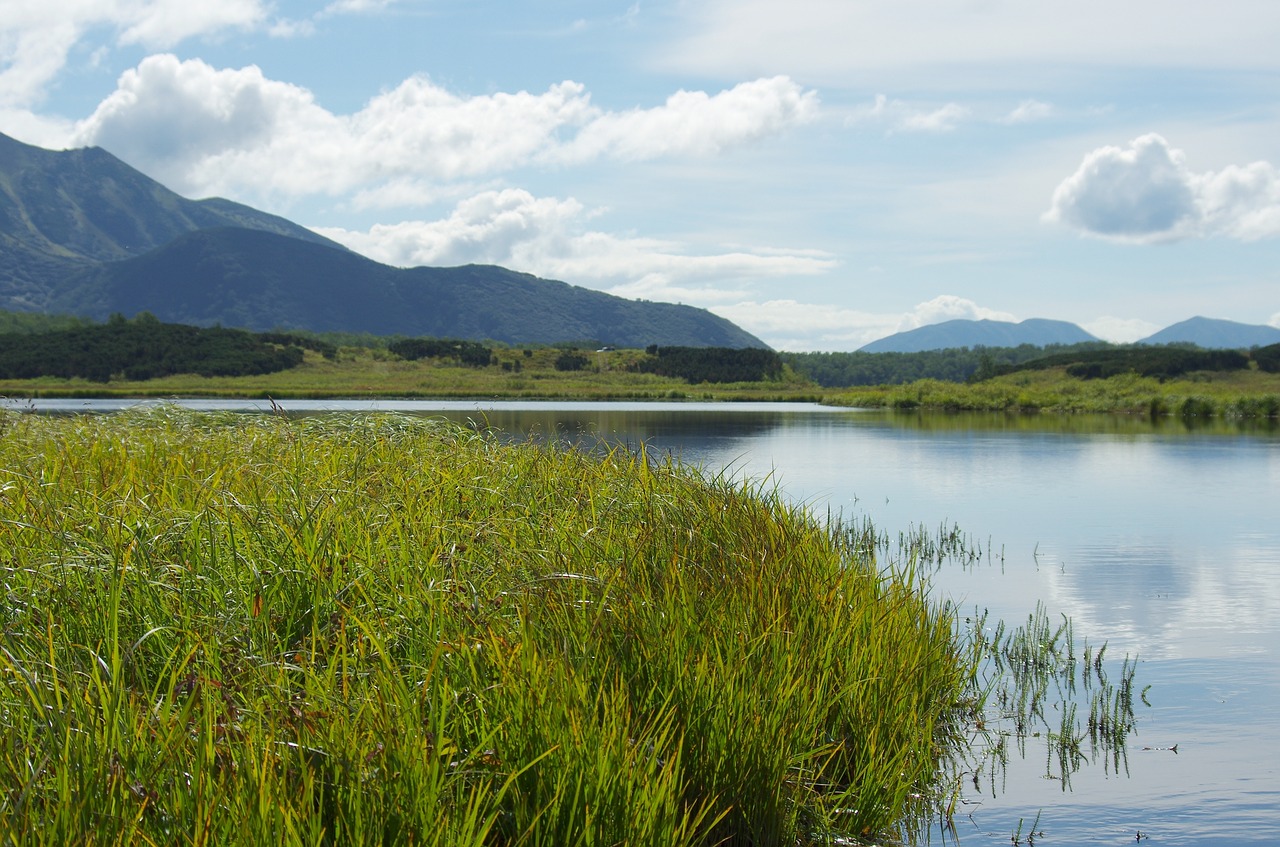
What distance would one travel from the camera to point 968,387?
11375 centimetres

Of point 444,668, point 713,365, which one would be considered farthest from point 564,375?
point 444,668

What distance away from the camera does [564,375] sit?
168 metres

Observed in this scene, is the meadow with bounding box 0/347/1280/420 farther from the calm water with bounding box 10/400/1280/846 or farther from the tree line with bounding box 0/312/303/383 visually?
the calm water with bounding box 10/400/1280/846

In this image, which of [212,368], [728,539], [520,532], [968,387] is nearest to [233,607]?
[520,532]

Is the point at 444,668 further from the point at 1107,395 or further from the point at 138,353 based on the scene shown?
the point at 138,353

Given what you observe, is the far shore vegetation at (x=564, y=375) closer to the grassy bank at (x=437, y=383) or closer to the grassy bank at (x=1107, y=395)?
the grassy bank at (x=1107, y=395)

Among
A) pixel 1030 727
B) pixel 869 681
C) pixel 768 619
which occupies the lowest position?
pixel 1030 727

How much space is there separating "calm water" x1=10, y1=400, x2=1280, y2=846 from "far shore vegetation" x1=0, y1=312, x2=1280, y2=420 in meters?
51.0

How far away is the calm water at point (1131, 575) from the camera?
352 inches

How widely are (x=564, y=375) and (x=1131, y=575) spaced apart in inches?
5901

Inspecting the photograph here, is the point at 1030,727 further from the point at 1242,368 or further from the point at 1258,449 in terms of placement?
the point at 1242,368

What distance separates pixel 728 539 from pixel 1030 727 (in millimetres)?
3925

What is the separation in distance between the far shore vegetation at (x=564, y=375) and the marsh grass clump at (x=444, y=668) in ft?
291

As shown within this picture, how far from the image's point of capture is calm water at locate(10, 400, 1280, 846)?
8953mm
